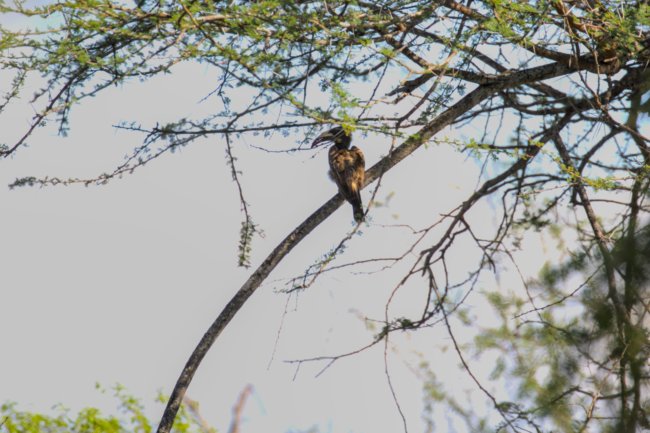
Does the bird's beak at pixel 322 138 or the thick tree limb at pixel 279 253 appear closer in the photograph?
the thick tree limb at pixel 279 253

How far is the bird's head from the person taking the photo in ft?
14.3

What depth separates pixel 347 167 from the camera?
499 centimetres

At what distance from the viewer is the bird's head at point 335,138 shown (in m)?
4.36

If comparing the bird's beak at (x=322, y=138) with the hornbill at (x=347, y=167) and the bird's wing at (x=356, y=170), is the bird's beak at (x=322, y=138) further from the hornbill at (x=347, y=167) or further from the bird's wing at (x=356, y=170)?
the bird's wing at (x=356, y=170)

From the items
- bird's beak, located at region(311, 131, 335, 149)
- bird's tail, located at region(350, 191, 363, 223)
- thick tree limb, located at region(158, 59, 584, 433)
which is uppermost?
bird's beak, located at region(311, 131, 335, 149)

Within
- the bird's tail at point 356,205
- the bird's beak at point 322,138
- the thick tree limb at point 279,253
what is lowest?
the thick tree limb at point 279,253

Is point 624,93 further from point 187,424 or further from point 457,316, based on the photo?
point 187,424

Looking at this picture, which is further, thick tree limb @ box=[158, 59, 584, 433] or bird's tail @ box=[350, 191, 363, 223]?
bird's tail @ box=[350, 191, 363, 223]

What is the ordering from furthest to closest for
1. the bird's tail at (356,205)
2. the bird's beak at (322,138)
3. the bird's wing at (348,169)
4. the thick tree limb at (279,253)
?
1. the bird's wing at (348,169)
2. the bird's tail at (356,205)
3. the bird's beak at (322,138)
4. the thick tree limb at (279,253)

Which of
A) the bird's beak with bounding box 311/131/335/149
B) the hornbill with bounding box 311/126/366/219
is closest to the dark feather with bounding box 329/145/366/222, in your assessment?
the hornbill with bounding box 311/126/366/219

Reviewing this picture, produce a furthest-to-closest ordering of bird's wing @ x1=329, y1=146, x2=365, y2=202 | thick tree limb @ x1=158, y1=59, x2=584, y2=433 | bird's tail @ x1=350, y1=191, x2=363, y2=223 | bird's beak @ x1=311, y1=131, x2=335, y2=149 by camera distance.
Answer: bird's wing @ x1=329, y1=146, x2=365, y2=202 < bird's tail @ x1=350, y1=191, x2=363, y2=223 < bird's beak @ x1=311, y1=131, x2=335, y2=149 < thick tree limb @ x1=158, y1=59, x2=584, y2=433

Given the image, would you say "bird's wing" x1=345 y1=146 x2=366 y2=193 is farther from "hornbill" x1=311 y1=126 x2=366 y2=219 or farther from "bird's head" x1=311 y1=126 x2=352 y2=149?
"bird's head" x1=311 y1=126 x2=352 y2=149

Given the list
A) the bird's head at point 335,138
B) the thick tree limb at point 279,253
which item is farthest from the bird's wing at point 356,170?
the thick tree limb at point 279,253

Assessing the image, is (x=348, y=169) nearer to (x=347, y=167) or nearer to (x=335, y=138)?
(x=347, y=167)
